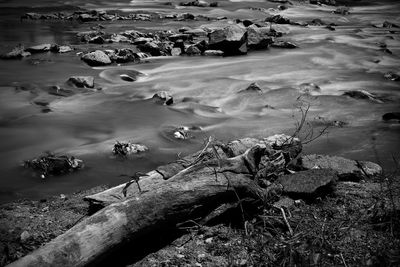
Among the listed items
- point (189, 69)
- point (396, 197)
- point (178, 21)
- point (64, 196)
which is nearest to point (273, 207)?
point (396, 197)

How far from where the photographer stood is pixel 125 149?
463 cm

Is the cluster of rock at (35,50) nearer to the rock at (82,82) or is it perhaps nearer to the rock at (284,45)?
the rock at (82,82)

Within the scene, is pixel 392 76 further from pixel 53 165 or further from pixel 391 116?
pixel 53 165

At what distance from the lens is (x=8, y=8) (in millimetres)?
16406

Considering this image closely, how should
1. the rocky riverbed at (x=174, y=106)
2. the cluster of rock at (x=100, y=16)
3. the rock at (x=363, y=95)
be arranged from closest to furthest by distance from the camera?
the rocky riverbed at (x=174, y=106) < the rock at (x=363, y=95) < the cluster of rock at (x=100, y=16)

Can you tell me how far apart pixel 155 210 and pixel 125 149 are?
Result: 7.42 feet

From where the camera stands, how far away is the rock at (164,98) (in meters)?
6.62

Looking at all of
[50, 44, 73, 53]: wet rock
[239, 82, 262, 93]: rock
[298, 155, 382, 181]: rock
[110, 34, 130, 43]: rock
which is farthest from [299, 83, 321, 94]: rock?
[50, 44, 73, 53]: wet rock

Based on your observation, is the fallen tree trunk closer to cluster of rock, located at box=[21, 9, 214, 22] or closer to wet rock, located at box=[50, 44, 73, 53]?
wet rock, located at box=[50, 44, 73, 53]

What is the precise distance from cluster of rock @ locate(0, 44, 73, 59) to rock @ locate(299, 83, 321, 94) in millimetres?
6321

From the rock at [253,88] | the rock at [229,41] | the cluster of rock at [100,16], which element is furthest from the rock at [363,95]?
the cluster of rock at [100,16]

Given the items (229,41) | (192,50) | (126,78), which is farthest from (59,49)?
(229,41)

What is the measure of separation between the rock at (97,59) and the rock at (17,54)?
1.75 m

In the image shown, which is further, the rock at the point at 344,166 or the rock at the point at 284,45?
the rock at the point at 284,45
